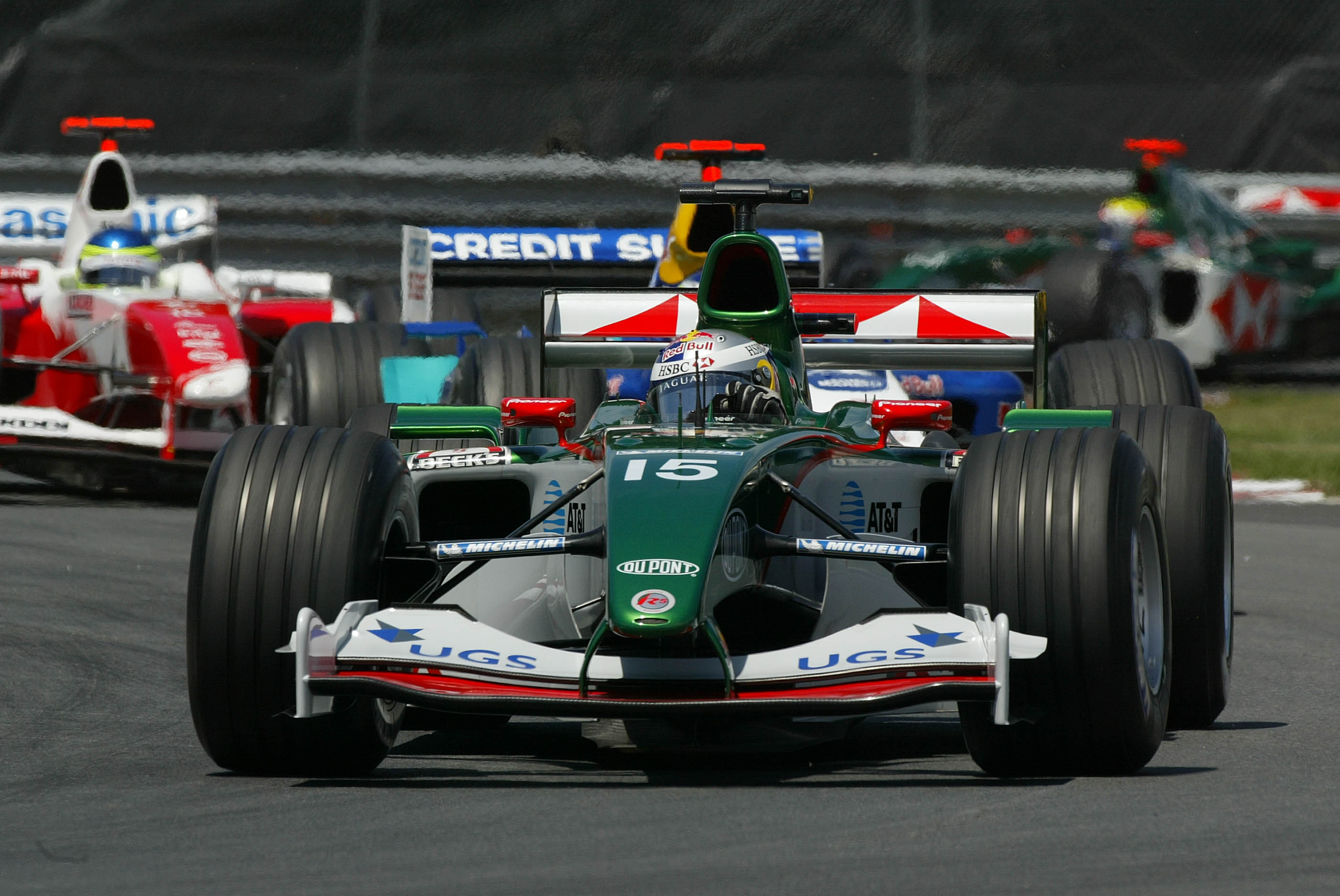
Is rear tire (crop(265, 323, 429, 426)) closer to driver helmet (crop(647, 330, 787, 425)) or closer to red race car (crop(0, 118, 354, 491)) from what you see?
red race car (crop(0, 118, 354, 491))

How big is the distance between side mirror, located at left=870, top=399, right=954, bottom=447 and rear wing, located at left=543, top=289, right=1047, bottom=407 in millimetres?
1516

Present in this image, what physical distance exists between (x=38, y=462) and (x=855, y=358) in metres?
6.57

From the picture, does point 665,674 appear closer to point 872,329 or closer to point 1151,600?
point 1151,600

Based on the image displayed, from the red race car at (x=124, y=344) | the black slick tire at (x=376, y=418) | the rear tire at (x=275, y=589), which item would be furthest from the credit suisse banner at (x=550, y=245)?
the rear tire at (x=275, y=589)

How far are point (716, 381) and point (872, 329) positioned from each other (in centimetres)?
203

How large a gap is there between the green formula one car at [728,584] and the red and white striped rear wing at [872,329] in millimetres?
1507

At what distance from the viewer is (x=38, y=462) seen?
1263cm

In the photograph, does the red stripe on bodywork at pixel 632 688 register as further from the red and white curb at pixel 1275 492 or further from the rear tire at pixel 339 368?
the red and white curb at pixel 1275 492

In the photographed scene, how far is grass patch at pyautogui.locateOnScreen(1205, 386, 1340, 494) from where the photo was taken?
45.5 feet

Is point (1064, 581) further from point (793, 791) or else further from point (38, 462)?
point (38, 462)

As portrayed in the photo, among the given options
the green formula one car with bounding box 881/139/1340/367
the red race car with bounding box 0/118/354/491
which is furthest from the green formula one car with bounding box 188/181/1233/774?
the green formula one car with bounding box 881/139/1340/367

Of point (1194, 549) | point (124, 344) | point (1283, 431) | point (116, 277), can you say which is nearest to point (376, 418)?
point (1194, 549)

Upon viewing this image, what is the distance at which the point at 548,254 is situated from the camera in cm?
1178

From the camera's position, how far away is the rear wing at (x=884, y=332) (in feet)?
25.5
